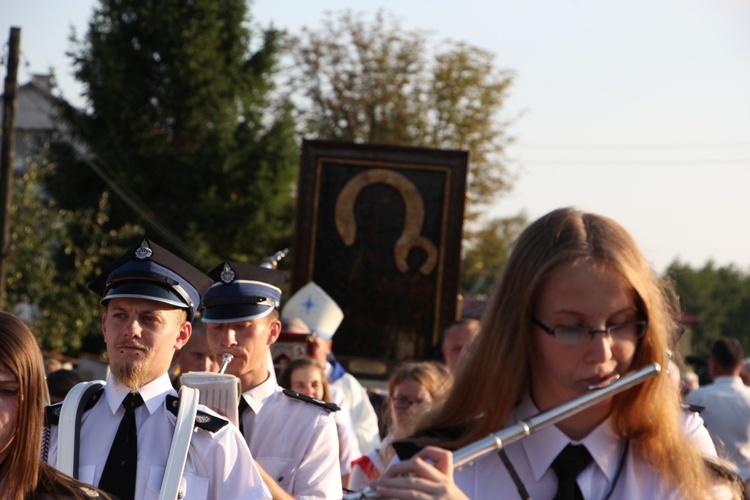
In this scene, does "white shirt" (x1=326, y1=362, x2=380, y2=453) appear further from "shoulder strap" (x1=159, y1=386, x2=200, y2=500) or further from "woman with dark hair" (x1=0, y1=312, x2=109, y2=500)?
"woman with dark hair" (x1=0, y1=312, x2=109, y2=500)

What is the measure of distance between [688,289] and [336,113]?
62197 millimetres

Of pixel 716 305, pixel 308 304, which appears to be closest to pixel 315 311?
pixel 308 304

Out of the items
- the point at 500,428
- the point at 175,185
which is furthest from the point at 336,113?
the point at 500,428

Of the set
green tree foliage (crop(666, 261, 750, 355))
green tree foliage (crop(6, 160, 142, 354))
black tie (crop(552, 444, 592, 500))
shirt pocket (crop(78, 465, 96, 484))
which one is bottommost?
green tree foliage (crop(666, 261, 750, 355))

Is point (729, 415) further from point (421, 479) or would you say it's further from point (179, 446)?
point (421, 479)

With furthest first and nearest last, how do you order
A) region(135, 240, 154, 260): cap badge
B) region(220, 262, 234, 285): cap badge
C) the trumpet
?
region(220, 262, 234, 285): cap badge → region(135, 240, 154, 260): cap badge → the trumpet

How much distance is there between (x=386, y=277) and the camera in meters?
17.7

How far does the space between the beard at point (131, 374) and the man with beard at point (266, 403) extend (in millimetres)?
1057

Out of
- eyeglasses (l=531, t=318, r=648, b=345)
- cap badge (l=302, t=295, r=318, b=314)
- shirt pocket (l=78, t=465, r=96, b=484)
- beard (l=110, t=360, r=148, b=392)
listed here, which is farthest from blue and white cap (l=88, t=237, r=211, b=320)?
cap badge (l=302, t=295, r=318, b=314)

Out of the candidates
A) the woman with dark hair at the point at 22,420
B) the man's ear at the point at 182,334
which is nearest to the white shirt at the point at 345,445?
the man's ear at the point at 182,334

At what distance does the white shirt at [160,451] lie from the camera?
375 centimetres

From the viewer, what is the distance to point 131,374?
12.9ft

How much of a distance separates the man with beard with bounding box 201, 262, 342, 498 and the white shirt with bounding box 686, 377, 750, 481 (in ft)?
16.8

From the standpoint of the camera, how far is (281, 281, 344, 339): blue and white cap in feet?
36.8
